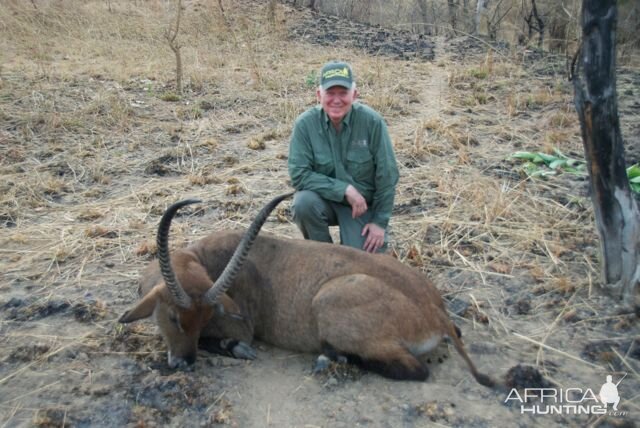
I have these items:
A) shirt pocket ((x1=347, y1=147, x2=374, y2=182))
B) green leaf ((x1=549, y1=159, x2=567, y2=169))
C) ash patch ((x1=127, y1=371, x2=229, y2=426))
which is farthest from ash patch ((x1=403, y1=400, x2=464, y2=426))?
green leaf ((x1=549, y1=159, x2=567, y2=169))

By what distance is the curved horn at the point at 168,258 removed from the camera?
416 centimetres

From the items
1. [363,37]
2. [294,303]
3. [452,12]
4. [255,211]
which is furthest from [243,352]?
[452,12]

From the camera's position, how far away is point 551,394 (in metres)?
4.45

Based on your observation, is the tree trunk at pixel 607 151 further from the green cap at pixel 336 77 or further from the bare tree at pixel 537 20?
the bare tree at pixel 537 20

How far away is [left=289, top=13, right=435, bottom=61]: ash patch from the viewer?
15.8 m

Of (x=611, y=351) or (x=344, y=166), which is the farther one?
(x=344, y=166)

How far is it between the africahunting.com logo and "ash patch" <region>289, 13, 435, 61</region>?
11682 mm

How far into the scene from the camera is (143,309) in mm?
4766

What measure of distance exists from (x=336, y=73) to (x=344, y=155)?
0.84 m

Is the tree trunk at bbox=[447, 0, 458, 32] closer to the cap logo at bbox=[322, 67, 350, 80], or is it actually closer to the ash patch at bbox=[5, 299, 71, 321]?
the cap logo at bbox=[322, 67, 350, 80]

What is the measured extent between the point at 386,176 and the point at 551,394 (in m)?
2.54

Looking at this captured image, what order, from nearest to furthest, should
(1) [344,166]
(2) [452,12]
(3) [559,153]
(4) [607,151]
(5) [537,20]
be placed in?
(4) [607,151] < (1) [344,166] < (3) [559,153] < (5) [537,20] < (2) [452,12]

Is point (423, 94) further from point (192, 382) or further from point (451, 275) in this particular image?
point (192, 382)

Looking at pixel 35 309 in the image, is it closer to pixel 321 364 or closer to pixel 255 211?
pixel 321 364
